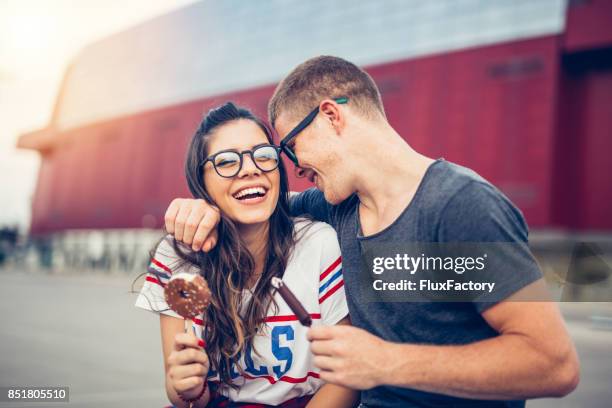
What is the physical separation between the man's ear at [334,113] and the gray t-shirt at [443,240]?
1.16 feet

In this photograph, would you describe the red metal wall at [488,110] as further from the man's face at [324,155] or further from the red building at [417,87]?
the man's face at [324,155]

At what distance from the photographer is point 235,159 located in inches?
78.7

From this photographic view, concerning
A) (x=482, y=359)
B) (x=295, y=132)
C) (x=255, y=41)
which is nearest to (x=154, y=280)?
(x=295, y=132)

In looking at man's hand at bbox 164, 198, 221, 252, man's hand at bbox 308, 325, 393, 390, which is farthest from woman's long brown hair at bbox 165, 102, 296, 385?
man's hand at bbox 308, 325, 393, 390

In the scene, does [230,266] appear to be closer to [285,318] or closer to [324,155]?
[285,318]

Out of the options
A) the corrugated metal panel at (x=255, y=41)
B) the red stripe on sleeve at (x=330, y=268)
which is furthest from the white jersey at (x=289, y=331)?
the corrugated metal panel at (x=255, y=41)

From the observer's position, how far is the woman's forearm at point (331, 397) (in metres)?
1.81

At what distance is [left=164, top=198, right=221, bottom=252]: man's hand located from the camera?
1.88 metres

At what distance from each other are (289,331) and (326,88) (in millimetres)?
761

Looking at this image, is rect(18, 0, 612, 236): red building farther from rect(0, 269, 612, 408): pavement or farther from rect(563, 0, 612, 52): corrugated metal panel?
rect(0, 269, 612, 408): pavement

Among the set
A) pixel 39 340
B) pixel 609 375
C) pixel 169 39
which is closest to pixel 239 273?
pixel 609 375

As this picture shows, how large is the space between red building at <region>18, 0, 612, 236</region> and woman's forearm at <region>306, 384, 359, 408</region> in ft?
23.9

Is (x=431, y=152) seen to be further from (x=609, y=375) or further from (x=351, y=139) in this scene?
(x=351, y=139)

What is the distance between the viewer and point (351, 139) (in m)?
1.84
